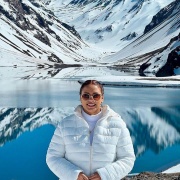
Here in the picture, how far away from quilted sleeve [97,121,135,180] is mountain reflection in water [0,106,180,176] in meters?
14.0

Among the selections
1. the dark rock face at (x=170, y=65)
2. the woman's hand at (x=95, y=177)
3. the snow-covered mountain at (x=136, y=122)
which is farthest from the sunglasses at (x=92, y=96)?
the dark rock face at (x=170, y=65)

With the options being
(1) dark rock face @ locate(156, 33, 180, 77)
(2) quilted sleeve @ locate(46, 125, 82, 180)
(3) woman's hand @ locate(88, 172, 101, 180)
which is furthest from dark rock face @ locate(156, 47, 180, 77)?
(3) woman's hand @ locate(88, 172, 101, 180)

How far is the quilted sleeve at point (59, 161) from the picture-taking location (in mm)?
6352

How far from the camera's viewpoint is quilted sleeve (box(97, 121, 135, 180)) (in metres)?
6.36

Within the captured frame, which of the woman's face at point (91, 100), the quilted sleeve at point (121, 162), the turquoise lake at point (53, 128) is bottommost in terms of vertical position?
the turquoise lake at point (53, 128)

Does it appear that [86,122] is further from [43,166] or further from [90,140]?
[43,166]

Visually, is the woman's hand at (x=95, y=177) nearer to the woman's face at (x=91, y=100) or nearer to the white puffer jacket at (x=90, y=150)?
the white puffer jacket at (x=90, y=150)

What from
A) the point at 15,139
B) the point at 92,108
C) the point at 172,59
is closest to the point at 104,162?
the point at 92,108

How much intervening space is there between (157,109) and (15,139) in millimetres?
17652

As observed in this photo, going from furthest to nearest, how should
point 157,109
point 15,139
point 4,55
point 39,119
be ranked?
point 4,55
point 157,109
point 39,119
point 15,139

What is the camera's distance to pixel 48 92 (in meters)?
55.1

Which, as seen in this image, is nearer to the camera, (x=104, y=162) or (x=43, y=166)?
(x=104, y=162)

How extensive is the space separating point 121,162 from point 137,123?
2547 cm

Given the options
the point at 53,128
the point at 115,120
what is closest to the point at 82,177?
the point at 115,120
